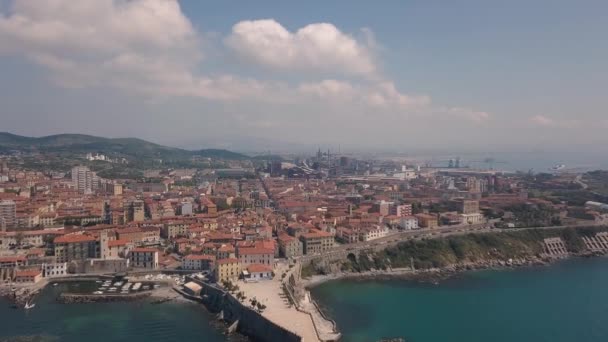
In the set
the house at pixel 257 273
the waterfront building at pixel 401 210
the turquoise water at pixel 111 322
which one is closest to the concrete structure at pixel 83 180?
the waterfront building at pixel 401 210

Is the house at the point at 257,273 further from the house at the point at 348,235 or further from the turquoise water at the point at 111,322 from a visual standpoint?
the house at the point at 348,235

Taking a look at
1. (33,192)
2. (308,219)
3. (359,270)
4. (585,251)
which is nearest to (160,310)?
(359,270)

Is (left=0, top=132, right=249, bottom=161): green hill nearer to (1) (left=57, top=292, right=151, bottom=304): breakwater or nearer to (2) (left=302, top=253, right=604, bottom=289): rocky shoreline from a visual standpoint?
(1) (left=57, top=292, right=151, bottom=304): breakwater

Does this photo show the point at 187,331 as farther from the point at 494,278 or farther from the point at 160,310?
the point at 494,278

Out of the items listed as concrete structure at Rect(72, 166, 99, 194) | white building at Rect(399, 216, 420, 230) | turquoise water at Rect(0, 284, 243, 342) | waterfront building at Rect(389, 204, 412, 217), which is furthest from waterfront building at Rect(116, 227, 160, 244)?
Result: concrete structure at Rect(72, 166, 99, 194)

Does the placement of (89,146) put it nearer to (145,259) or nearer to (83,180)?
(83,180)

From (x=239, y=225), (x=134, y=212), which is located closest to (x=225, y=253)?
(x=239, y=225)
